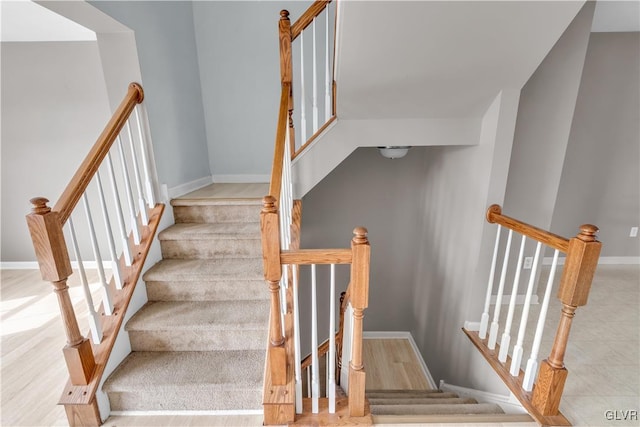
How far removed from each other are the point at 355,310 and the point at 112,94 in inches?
84.7

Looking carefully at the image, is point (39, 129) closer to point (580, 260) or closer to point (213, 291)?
point (213, 291)

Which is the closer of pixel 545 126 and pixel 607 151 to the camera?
pixel 545 126

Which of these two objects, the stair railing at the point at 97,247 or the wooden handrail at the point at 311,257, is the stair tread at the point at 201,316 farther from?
the wooden handrail at the point at 311,257

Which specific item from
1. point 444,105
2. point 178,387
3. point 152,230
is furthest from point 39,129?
point 444,105

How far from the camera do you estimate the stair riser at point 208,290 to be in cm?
207

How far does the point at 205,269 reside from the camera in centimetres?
214

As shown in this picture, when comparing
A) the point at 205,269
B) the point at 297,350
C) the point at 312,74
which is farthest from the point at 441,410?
the point at 312,74

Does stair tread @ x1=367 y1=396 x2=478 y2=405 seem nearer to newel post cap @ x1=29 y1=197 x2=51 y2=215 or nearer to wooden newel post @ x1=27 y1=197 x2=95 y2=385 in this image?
wooden newel post @ x1=27 y1=197 x2=95 y2=385

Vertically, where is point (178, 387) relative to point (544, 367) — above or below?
below

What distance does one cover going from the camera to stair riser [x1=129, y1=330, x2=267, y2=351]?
1.85 m

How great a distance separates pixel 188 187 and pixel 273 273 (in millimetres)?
1885

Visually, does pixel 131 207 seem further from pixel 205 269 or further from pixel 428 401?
pixel 428 401

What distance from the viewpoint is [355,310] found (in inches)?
54.4

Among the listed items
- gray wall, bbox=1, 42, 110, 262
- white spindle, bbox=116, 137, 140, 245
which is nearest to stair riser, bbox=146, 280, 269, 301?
white spindle, bbox=116, 137, 140, 245
